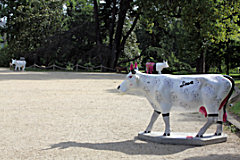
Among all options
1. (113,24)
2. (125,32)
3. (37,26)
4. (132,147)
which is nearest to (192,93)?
(132,147)

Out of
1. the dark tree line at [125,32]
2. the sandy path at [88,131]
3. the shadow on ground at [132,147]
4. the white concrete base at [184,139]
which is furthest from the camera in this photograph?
the dark tree line at [125,32]

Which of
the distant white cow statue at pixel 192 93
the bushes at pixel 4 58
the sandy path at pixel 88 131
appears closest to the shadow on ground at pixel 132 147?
the sandy path at pixel 88 131

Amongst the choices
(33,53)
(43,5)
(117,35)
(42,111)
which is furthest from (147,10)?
(43,5)

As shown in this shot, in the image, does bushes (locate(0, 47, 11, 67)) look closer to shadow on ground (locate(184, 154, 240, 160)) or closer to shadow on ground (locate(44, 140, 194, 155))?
shadow on ground (locate(44, 140, 194, 155))

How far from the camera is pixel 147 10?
29.6 m

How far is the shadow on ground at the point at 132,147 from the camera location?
6184mm

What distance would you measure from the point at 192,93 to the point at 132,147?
153 cm

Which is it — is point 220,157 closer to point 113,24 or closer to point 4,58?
point 113,24

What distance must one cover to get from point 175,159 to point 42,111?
599 centimetres

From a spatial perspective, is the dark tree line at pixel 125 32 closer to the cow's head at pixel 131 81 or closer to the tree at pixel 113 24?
the tree at pixel 113 24

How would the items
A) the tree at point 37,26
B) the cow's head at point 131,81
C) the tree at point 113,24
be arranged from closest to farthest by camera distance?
the cow's head at point 131,81
the tree at point 113,24
the tree at point 37,26

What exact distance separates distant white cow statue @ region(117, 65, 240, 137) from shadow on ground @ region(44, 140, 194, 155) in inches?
18.9

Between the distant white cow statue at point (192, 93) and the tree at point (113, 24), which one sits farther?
the tree at point (113, 24)

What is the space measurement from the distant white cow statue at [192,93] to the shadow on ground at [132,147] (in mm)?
480
